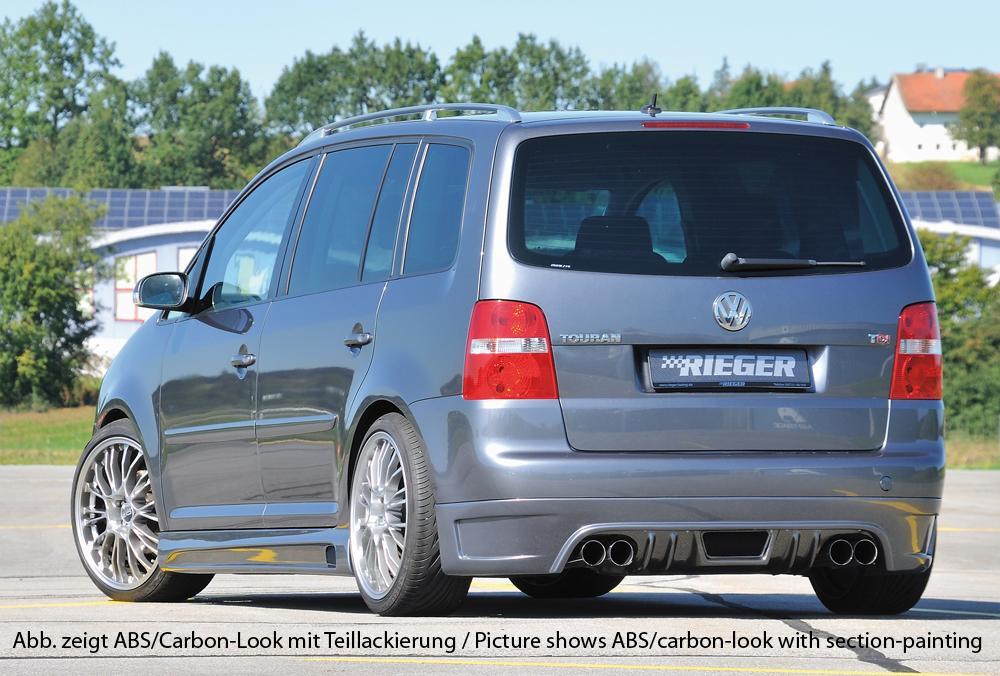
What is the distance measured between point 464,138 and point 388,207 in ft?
1.65

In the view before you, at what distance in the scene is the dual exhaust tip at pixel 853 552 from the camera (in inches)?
272

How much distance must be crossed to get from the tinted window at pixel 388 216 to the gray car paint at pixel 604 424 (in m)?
0.12

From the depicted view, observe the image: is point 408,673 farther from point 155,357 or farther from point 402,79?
point 402,79

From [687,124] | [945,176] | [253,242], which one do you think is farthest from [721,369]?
[945,176]

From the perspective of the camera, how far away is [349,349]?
738 centimetres

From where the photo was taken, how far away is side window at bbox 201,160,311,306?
8.37m

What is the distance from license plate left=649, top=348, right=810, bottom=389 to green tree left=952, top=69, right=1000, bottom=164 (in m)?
185

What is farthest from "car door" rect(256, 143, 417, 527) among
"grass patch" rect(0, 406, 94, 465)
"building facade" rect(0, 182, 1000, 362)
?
"building facade" rect(0, 182, 1000, 362)

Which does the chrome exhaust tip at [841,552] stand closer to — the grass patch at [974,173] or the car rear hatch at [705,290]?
the car rear hatch at [705,290]

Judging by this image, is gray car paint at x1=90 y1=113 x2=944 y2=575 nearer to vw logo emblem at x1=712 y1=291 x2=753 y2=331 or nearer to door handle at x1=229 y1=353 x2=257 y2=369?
vw logo emblem at x1=712 y1=291 x2=753 y2=331

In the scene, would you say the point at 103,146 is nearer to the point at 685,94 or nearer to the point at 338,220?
the point at 685,94

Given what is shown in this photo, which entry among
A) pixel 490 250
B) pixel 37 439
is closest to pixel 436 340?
pixel 490 250

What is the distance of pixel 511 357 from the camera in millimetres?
6645

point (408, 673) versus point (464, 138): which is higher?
point (464, 138)
